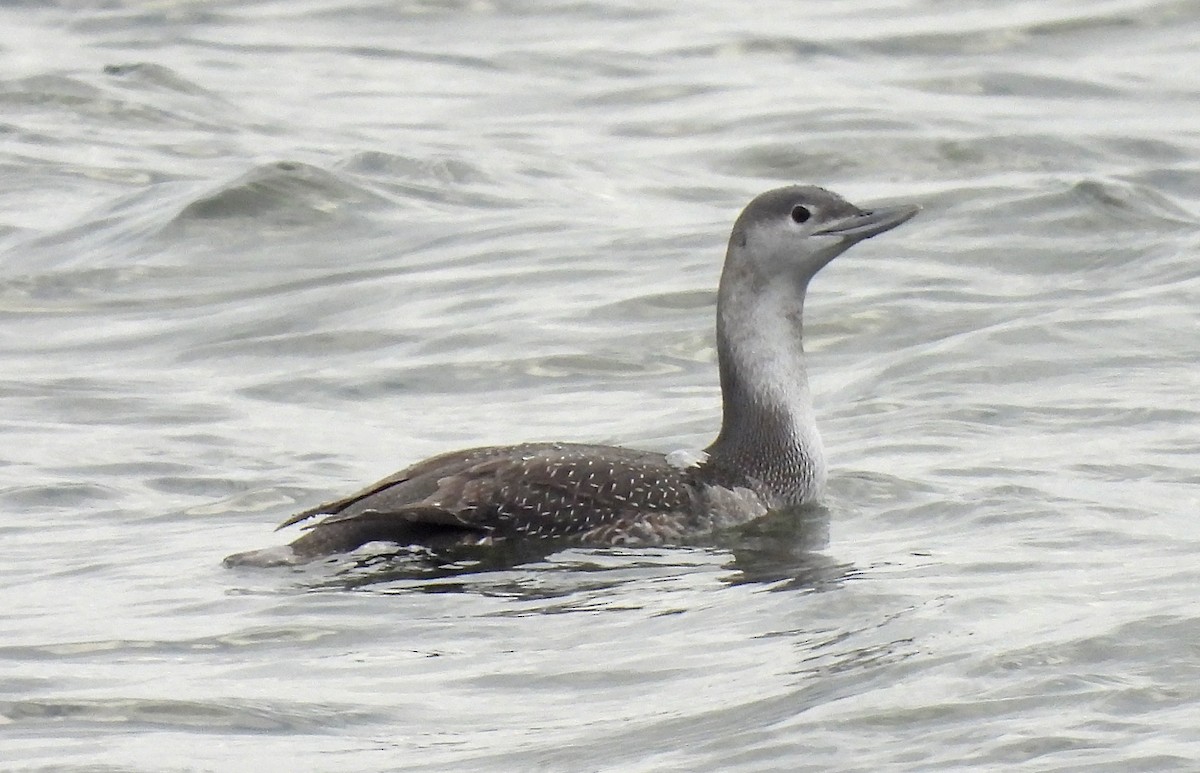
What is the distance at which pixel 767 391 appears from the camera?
9.41m

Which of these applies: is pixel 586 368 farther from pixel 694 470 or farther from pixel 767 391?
pixel 694 470

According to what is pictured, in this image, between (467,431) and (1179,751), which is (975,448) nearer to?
(467,431)

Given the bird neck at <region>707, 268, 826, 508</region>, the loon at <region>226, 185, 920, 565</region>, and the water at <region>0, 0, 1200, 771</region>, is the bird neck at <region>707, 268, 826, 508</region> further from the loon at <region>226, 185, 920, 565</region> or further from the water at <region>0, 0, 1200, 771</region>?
the water at <region>0, 0, 1200, 771</region>

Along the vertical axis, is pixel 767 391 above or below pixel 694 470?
above

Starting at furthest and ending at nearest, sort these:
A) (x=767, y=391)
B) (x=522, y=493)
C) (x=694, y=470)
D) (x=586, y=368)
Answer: (x=586, y=368) → (x=767, y=391) → (x=694, y=470) → (x=522, y=493)

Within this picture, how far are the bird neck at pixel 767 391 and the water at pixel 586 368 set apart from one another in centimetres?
24

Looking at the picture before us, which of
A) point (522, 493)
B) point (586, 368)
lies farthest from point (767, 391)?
point (586, 368)

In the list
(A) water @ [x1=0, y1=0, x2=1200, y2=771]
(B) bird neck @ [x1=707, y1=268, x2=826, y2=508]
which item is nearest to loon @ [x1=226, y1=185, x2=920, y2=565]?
(B) bird neck @ [x1=707, y1=268, x2=826, y2=508]

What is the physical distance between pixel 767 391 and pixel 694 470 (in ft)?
1.98

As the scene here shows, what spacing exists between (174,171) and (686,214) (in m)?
3.53

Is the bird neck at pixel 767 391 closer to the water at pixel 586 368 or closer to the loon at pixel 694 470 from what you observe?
the loon at pixel 694 470

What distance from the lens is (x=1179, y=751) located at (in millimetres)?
6008

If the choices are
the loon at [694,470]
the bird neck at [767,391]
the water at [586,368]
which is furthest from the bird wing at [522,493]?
the bird neck at [767,391]

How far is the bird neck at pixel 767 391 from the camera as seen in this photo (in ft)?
30.2
